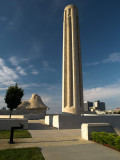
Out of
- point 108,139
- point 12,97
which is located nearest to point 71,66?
point 12,97

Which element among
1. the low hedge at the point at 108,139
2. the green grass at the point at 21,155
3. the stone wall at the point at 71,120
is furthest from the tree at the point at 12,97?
the green grass at the point at 21,155

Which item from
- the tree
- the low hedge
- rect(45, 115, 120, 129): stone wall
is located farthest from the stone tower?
the low hedge

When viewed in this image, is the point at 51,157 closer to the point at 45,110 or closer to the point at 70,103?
the point at 70,103

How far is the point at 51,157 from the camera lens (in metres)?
6.57

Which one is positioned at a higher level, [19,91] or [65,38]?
[65,38]

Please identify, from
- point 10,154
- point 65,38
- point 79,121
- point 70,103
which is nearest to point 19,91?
point 70,103

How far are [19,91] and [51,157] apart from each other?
24676mm

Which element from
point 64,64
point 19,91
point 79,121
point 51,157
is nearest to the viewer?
point 51,157

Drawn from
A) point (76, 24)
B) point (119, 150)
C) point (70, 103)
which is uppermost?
point (76, 24)

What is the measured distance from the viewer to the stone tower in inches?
1328

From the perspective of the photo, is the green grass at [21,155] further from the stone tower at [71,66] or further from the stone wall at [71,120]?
the stone tower at [71,66]

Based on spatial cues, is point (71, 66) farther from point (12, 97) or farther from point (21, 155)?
point (21, 155)

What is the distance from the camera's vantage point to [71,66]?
1431 inches

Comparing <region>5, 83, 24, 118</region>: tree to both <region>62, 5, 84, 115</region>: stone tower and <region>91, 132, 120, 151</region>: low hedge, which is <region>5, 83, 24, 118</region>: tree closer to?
<region>62, 5, 84, 115</region>: stone tower
